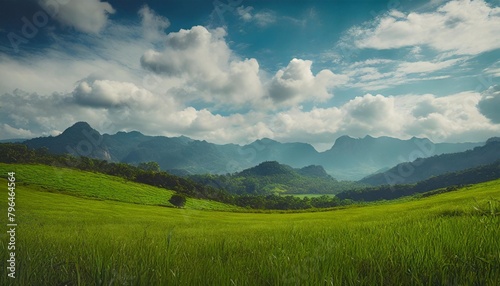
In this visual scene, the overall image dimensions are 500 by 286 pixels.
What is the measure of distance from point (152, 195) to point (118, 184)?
15.8 meters

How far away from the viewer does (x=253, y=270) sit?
2.77 meters

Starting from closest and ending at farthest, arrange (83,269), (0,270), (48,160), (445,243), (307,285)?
(307,285)
(0,270)
(83,269)
(445,243)
(48,160)

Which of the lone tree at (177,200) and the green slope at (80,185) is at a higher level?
the green slope at (80,185)

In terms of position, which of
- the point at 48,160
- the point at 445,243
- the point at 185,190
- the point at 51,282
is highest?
the point at 48,160

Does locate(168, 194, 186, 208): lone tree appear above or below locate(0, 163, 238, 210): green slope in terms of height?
below

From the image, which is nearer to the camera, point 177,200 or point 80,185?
point 80,185

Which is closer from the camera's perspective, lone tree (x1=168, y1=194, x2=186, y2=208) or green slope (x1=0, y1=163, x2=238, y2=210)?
green slope (x1=0, y1=163, x2=238, y2=210)

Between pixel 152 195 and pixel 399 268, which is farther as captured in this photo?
pixel 152 195

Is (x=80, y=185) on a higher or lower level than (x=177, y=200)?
higher

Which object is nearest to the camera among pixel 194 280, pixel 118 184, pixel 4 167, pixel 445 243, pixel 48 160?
pixel 194 280

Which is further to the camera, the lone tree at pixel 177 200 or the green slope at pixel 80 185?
the lone tree at pixel 177 200

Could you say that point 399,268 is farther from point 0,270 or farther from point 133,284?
point 0,270

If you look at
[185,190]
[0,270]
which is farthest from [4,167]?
[0,270]

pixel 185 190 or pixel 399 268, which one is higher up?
pixel 399 268
